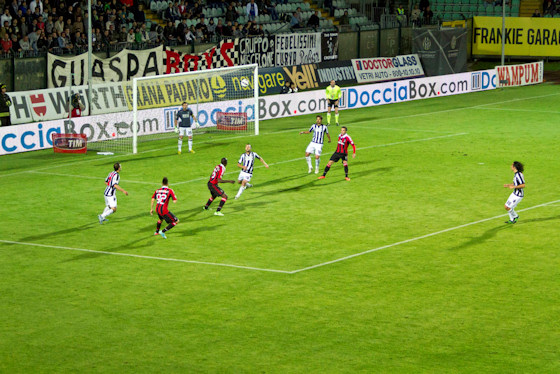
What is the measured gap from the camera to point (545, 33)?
204ft

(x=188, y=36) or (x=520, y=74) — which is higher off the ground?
(x=188, y=36)

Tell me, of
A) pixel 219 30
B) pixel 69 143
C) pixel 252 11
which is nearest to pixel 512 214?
pixel 69 143

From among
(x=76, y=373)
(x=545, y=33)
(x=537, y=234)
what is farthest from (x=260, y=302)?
(x=545, y=33)

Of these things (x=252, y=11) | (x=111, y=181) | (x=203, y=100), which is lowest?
(x=111, y=181)

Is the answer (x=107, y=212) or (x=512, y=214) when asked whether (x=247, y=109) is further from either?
(x=512, y=214)

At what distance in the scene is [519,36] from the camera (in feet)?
207

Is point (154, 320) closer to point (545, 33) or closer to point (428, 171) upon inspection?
point (428, 171)

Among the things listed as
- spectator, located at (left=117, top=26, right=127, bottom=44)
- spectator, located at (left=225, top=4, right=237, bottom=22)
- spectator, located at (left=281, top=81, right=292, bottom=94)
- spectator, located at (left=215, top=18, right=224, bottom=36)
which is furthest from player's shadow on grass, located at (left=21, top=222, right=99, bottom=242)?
spectator, located at (left=225, top=4, right=237, bottom=22)

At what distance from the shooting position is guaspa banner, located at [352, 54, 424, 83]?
52562 mm

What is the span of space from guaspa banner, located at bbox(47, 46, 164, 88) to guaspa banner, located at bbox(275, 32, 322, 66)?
851 centimetres

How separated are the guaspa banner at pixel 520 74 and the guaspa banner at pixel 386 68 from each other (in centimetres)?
517

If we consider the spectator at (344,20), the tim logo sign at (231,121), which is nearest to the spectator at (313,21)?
the spectator at (344,20)

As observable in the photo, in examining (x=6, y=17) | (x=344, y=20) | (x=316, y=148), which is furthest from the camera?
(x=344, y=20)

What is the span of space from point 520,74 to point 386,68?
28.9ft
